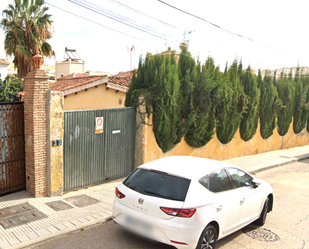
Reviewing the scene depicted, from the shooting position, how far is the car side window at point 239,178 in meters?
6.11

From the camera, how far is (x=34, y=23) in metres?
21.5

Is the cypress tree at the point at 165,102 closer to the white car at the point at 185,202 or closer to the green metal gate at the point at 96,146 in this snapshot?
the green metal gate at the point at 96,146

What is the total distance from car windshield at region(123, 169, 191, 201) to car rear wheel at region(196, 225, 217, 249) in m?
0.68

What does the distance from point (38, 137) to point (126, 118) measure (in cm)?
304

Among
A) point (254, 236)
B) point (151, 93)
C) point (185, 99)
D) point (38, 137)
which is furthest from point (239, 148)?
point (38, 137)

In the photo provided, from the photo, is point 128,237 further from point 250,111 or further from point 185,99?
point 250,111

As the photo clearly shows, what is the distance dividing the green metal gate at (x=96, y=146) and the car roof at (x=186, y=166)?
124 inches

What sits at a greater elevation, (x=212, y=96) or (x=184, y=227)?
(x=212, y=96)

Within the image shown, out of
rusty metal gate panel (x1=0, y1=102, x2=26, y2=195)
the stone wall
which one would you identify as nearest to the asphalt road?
the stone wall

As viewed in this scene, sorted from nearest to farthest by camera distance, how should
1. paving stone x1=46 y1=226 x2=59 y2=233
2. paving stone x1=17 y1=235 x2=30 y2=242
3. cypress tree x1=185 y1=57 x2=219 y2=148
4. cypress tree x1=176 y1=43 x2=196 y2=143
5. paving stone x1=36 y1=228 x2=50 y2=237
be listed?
paving stone x1=17 y1=235 x2=30 y2=242 < paving stone x1=36 y1=228 x2=50 y2=237 < paving stone x1=46 y1=226 x2=59 y2=233 < cypress tree x1=176 y1=43 x2=196 y2=143 < cypress tree x1=185 y1=57 x2=219 y2=148

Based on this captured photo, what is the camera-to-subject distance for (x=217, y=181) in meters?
5.69

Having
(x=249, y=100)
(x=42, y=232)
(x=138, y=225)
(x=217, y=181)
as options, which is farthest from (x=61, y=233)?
(x=249, y=100)

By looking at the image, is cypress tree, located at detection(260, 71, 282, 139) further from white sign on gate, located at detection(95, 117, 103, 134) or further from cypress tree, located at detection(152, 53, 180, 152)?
white sign on gate, located at detection(95, 117, 103, 134)

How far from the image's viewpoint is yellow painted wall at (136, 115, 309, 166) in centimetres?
1036
